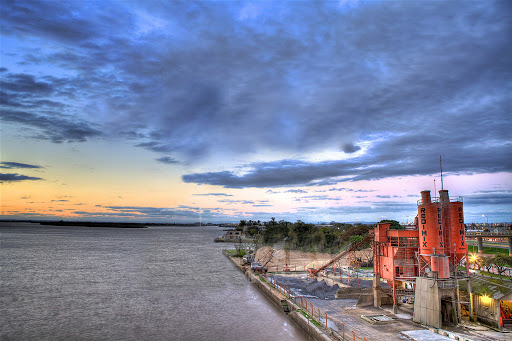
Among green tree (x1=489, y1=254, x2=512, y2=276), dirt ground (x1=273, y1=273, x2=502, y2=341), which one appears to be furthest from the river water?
green tree (x1=489, y1=254, x2=512, y2=276)

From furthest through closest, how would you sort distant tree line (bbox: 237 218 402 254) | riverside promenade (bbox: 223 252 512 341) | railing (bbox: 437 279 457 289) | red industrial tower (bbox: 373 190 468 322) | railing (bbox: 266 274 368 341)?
distant tree line (bbox: 237 218 402 254) → red industrial tower (bbox: 373 190 468 322) → railing (bbox: 437 279 457 289) → railing (bbox: 266 274 368 341) → riverside promenade (bbox: 223 252 512 341)

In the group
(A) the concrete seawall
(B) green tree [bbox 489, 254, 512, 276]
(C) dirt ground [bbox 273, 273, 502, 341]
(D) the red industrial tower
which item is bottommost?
(A) the concrete seawall

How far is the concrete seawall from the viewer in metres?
23.1

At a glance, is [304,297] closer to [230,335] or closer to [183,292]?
[230,335]

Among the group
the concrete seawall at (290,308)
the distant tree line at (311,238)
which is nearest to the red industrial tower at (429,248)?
the concrete seawall at (290,308)

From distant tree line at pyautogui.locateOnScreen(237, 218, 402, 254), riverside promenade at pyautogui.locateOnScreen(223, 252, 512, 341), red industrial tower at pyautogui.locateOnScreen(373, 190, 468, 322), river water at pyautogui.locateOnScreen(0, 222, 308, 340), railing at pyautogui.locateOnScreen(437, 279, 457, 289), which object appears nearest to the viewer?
riverside promenade at pyautogui.locateOnScreen(223, 252, 512, 341)

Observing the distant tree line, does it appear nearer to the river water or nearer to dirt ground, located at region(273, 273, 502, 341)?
the river water

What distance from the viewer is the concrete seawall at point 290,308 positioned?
909 inches

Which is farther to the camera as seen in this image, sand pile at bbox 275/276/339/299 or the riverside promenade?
sand pile at bbox 275/276/339/299

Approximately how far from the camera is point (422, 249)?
91.7 feet

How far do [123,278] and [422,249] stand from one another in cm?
4834

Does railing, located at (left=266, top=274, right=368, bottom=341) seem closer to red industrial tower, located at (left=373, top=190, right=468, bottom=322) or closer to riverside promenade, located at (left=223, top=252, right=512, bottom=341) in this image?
riverside promenade, located at (left=223, top=252, right=512, bottom=341)

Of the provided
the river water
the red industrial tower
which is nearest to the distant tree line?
the river water

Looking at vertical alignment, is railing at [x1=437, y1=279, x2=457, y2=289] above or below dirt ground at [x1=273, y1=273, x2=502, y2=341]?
above
